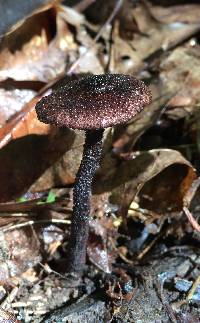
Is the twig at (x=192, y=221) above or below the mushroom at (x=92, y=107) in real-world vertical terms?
below

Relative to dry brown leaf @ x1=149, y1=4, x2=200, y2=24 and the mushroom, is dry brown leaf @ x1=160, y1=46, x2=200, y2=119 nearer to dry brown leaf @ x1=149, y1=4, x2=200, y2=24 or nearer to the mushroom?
dry brown leaf @ x1=149, y1=4, x2=200, y2=24

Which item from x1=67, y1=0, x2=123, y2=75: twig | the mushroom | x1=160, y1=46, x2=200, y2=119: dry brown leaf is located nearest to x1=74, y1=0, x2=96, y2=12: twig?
x1=67, y1=0, x2=123, y2=75: twig

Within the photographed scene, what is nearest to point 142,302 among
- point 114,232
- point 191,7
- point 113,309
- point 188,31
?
point 113,309

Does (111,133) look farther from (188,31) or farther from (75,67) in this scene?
(188,31)

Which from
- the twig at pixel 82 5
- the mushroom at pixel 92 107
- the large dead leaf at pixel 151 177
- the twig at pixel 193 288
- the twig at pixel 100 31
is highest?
the mushroom at pixel 92 107

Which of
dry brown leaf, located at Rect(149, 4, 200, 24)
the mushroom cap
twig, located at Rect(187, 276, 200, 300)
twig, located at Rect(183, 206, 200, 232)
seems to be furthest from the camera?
dry brown leaf, located at Rect(149, 4, 200, 24)

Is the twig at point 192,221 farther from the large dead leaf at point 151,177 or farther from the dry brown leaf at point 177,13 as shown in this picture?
the dry brown leaf at point 177,13

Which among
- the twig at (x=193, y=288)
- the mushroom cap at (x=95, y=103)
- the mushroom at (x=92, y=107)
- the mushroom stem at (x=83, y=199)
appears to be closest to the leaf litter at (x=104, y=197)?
the twig at (x=193, y=288)

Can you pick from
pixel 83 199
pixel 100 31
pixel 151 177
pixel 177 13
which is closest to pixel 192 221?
pixel 151 177
